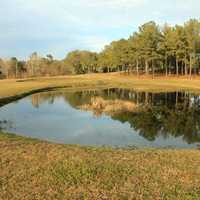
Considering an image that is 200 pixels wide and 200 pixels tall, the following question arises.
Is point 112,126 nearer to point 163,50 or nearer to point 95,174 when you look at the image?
point 95,174

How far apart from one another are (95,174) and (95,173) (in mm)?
86

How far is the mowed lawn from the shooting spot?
802cm

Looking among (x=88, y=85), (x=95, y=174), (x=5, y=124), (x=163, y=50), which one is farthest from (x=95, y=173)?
(x=163, y=50)

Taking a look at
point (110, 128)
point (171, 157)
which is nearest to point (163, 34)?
point (110, 128)

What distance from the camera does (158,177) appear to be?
9.23 m

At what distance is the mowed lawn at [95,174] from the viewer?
8.02 meters

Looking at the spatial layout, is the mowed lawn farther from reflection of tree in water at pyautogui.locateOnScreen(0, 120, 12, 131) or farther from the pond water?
reflection of tree in water at pyautogui.locateOnScreen(0, 120, 12, 131)

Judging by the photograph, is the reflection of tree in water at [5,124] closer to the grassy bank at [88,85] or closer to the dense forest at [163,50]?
the grassy bank at [88,85]

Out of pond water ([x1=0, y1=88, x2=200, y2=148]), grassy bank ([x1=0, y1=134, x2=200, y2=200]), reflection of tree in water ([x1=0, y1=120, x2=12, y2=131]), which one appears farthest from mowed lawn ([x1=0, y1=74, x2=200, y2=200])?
reflection of tree in water ([x1=0, y1=120, x2=12, y2=131])

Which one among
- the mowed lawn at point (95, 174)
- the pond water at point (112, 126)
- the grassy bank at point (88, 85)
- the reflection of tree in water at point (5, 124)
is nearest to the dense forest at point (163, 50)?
the grassy bank at point (88, 85)

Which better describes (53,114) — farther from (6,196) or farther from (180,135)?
(6,196)

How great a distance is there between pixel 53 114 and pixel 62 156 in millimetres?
18050

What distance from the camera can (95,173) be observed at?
9.45m

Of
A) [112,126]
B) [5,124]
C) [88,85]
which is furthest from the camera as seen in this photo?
[88,85]
